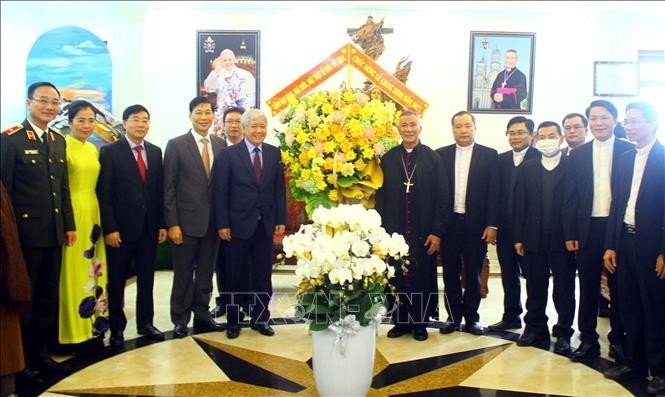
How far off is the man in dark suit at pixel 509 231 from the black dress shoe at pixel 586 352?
74cm

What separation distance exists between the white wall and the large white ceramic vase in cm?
527

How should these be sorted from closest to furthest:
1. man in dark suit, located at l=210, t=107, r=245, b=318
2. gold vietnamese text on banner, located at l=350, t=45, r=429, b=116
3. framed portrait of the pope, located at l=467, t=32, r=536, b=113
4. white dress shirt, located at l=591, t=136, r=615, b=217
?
white dress shirt, located at l=591, t=136, r=615, b=217 < gold vietnamese text on banner, located at l=350, t=45, r=429, b=116 < man in dark suit, located at l=210, t=107, r=245, b=318 < framed portrait of the pope, located at l=467, t=32, r=536, b=113

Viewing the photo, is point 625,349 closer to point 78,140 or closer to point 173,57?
point 78,140

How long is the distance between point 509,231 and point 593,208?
716 millimetres

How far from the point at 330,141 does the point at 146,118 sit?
138cm

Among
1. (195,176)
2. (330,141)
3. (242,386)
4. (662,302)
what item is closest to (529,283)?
(662,302)

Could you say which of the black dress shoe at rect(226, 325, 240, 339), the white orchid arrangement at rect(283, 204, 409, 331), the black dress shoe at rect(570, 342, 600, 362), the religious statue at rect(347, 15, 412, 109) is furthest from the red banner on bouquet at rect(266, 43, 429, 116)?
the religious statue at rect(347, 15, 412, 109)

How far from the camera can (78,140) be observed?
3.50 m

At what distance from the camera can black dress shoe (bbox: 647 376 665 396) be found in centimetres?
297

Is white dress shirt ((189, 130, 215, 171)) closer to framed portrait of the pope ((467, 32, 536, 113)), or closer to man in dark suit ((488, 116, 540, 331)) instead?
man in dark suit ((488, 116, 540, 331))

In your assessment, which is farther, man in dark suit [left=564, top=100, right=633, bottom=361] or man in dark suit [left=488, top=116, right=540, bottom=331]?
man in dark suit [left=488, top=116, right=540, bottom=331]

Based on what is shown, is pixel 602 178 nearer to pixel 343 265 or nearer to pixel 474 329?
pixel 474 329

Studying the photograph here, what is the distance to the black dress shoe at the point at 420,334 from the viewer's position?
155 inches

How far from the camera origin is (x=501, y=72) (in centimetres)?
766
